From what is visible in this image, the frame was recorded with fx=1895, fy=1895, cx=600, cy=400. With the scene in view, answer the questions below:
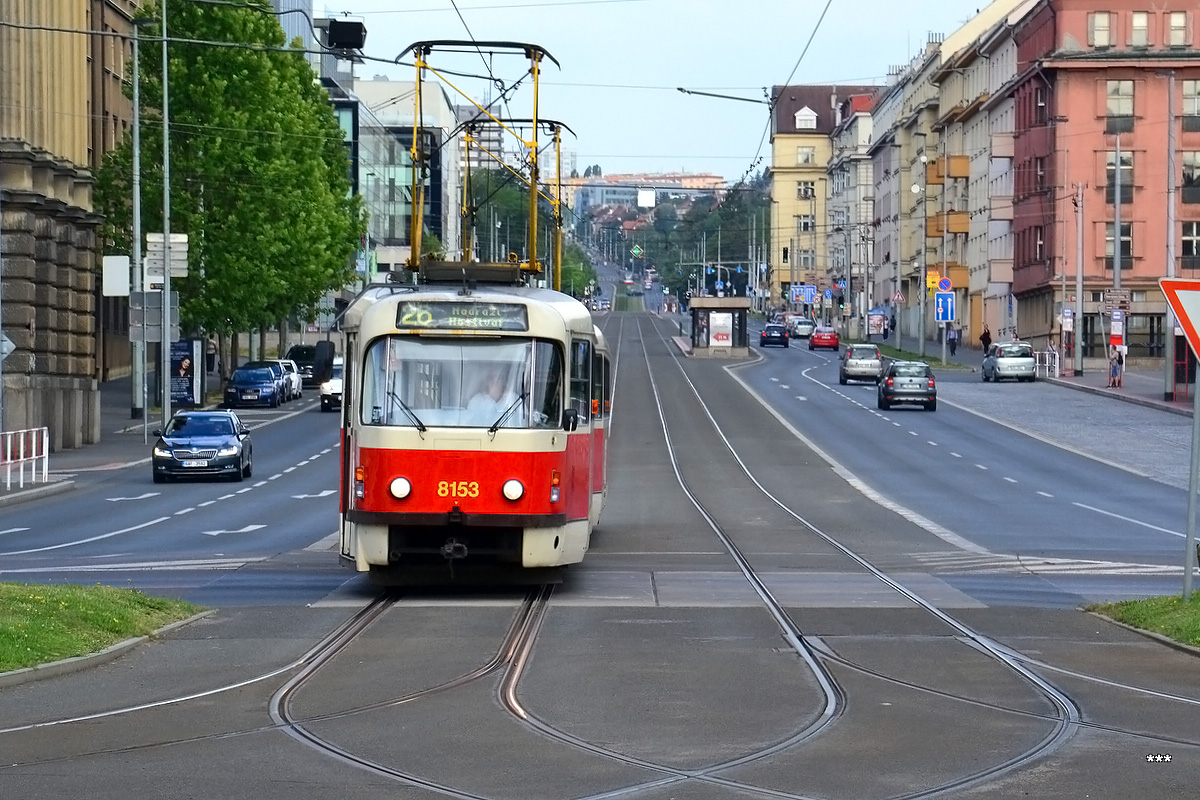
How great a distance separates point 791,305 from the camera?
180750 millimetres

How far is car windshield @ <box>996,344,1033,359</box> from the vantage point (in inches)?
3004

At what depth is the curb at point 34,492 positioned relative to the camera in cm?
3476

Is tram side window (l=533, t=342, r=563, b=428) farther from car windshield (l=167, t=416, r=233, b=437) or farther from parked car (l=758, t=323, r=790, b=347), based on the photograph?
parked car (l=758, t=323, r=790, b=347)

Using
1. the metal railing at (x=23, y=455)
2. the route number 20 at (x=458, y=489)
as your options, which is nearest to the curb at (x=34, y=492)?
the metal railing at (x=23, y=455)

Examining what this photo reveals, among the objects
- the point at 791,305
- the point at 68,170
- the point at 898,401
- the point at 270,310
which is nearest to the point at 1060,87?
the point at 898,401

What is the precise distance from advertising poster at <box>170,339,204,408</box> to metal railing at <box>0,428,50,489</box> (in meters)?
9.63

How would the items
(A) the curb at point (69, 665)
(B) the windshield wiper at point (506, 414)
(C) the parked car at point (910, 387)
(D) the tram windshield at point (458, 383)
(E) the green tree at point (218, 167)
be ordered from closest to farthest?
(A) the curb at point (69, 665)
(B) the windshield wiper at point (506, 414)
(D) the tram windshield at point (458, 383)
(E) the green tree at point (218, 167)
(C) the parked car at point (910, 387)

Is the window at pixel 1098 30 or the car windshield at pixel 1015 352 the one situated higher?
the window at pixel 1098 30

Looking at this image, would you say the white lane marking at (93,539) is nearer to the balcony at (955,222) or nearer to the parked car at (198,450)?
the parked car at (198,450)

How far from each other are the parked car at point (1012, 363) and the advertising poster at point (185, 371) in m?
34.1

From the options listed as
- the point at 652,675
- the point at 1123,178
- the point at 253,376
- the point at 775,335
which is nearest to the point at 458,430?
the point at 652,675

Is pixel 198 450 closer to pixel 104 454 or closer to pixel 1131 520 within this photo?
pixel 104 454

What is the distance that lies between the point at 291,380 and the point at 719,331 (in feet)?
112

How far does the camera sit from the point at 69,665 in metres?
12.9
